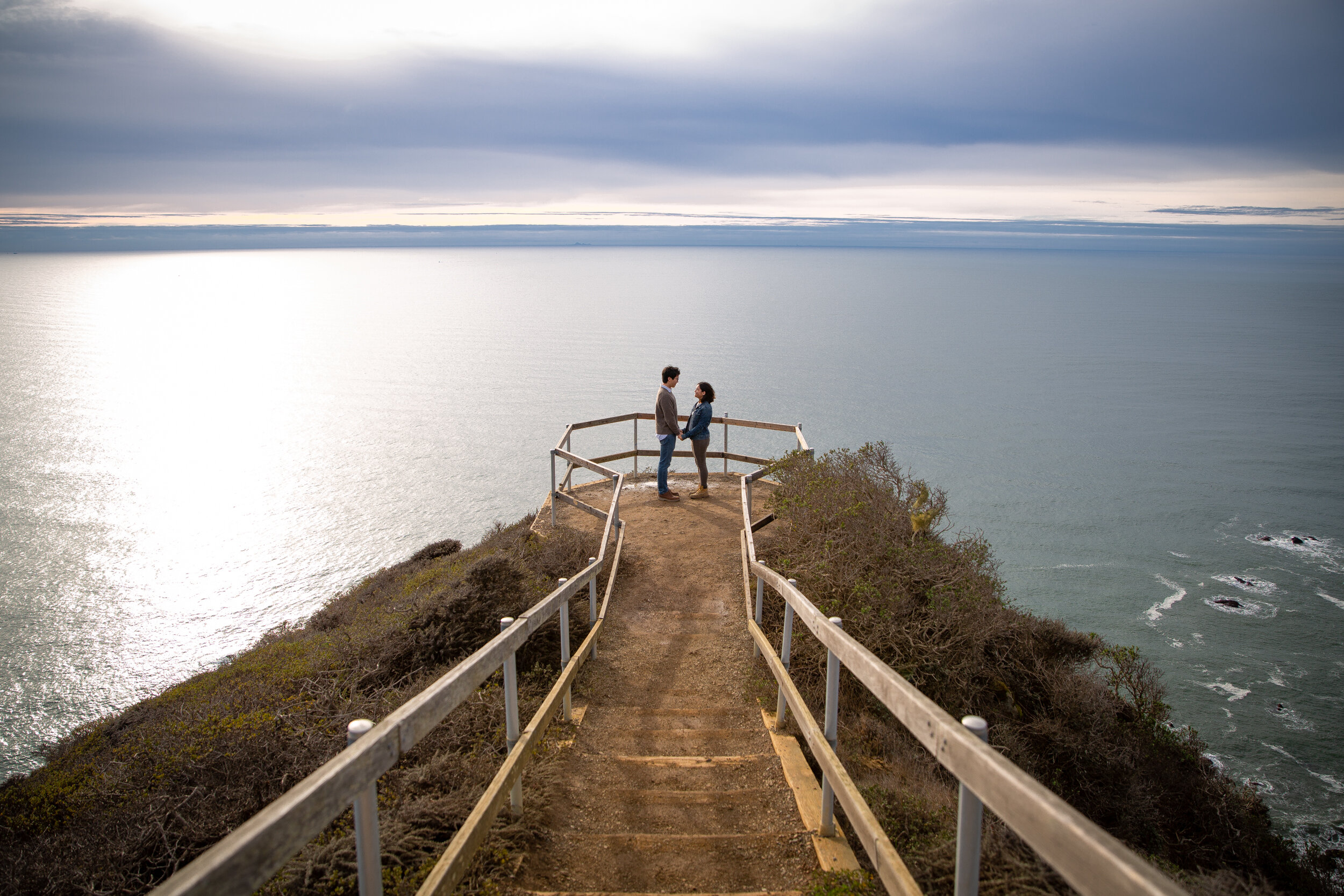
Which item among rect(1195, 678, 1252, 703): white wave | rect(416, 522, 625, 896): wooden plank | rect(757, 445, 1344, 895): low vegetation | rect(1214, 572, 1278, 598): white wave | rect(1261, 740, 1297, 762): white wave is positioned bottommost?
rect(1261, 740, 1297, 762): white wave

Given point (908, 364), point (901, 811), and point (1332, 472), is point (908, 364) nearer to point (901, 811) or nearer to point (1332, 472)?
point (1332, 472)

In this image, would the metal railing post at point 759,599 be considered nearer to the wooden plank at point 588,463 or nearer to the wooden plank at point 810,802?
the wooden plank at point 810,802

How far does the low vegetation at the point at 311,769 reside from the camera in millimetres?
3645

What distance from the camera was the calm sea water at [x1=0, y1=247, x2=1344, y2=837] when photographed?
2180 cm

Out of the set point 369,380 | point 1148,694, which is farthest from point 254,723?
point 369,380

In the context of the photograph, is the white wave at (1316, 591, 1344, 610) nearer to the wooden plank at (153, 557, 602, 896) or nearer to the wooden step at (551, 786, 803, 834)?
the wooden step at (551, 786, 803, 834)

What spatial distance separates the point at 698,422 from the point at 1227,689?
1623 centimetres

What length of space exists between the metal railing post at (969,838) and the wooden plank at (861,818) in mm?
291

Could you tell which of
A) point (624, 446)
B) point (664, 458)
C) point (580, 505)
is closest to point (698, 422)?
point (664, 458)

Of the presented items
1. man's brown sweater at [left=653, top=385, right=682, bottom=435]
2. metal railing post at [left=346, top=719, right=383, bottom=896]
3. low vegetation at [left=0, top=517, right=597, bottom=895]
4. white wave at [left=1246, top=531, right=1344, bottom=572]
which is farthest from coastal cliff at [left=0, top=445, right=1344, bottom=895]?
white wave at [left=1246, top=531, right=1344, bottom=572]

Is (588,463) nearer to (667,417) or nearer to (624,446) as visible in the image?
(667,417)

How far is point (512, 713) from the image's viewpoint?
12.4ft

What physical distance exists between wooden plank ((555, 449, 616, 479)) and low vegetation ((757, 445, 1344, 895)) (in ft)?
7.94

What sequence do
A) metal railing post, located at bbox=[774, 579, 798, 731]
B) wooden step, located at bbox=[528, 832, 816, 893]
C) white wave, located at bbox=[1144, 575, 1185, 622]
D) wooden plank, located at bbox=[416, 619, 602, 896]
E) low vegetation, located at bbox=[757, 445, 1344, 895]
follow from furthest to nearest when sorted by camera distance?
1. white wave, located at bbox=[1144, 575, 1185, 622]
2. low vegetation, located at bbox=[757, 445, 1344, 895]
3. metal railing post, located at bbox=[774, 579, 798, 731]
4. wooden step, located at bbox=[528, 832, 816, 893]
5. wooden plank, located at bbox=[416, 619, 602, 896]
